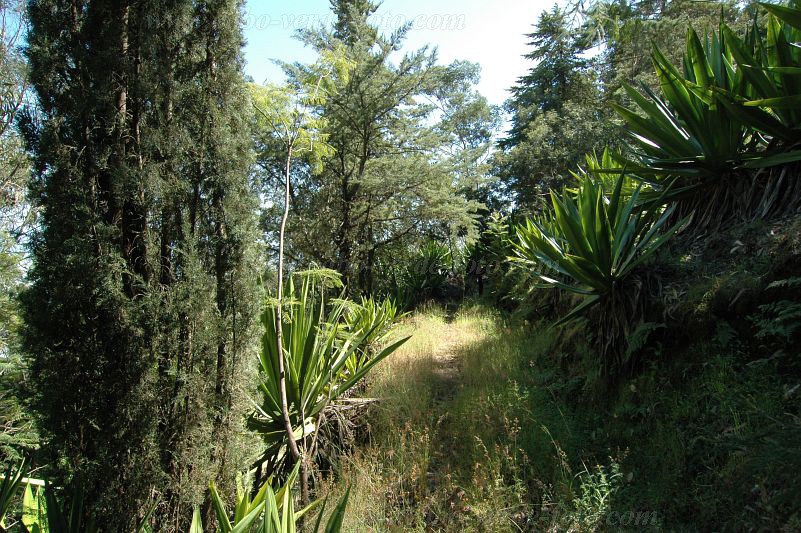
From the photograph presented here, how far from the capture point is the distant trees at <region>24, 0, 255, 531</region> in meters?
2.20

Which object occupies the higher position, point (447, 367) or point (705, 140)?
point (705, 140)

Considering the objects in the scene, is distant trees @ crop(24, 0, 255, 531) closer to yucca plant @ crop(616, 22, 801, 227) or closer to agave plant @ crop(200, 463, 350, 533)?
agave plant @ crop(200, 463, 350, 533)

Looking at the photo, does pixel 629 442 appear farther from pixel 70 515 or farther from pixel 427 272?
pixel 427 272

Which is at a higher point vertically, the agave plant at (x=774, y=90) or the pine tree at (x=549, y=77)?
the pine tree at (x=549, y=77)

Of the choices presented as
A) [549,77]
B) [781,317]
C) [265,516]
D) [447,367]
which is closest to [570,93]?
[549,77]

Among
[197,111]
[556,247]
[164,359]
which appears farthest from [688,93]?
[164,359]

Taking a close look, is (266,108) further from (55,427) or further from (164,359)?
(55,427)

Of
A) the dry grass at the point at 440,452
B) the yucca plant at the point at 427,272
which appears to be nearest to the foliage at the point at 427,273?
the yucca plant at the point at 427,272

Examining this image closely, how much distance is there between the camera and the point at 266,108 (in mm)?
4855

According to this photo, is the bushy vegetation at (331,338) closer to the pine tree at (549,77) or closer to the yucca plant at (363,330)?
the yucca plant at (363,330)

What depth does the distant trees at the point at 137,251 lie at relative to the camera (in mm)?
2201

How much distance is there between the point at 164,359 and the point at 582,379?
392 centimetres

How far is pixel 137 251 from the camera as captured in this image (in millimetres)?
2430

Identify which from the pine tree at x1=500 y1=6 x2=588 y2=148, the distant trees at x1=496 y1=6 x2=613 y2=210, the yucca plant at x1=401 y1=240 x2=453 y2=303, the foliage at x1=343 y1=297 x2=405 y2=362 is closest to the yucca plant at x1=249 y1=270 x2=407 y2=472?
the foliage at x1=343 y1=297 x2=405 y2=362
